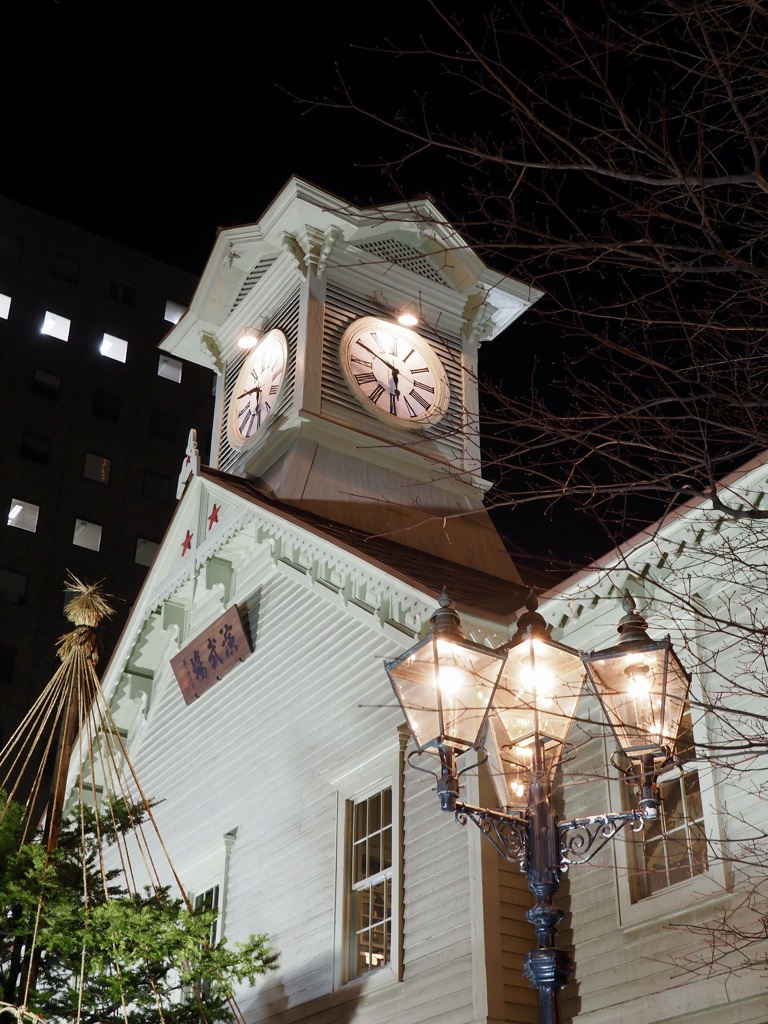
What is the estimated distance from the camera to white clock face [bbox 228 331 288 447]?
21.8 meters

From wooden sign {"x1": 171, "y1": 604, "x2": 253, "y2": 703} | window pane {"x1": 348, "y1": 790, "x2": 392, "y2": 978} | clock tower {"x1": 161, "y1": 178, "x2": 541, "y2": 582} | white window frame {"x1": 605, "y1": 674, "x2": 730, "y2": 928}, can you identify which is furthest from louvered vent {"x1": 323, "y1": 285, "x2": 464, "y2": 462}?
white window frame {"x1": 605, "y1": 674, "x2": 730, "y2": 928}

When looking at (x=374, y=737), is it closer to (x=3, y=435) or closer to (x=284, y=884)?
(x=284, y=884)

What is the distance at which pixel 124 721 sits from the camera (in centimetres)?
2117

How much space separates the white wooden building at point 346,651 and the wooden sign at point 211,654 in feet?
0.13

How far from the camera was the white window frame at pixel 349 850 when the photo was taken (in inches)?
510

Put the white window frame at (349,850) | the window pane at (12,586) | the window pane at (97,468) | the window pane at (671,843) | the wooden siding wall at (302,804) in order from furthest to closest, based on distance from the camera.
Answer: the window pane at (97,468)
the window pane at (12,586)
the white window frame at (349,850)
the wooden siding wall at (302,804)
the window pane at (671,843)

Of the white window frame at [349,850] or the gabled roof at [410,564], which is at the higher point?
the gabled roof at [410,564]

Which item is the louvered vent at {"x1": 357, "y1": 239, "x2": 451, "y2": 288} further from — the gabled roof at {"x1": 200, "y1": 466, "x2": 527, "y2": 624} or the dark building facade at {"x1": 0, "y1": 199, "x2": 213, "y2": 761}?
the dark building facade at {"x1": 0, "y1": 199, "x2": 213, "y2": 761}

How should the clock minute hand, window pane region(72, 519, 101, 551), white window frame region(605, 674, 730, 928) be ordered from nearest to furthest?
1. white window frame region(605, 674, 730, 928)
2. the clock minute hand
3. window pane region(72, 519, 101, 551)

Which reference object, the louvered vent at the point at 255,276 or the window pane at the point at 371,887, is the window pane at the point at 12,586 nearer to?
the louvered vent at the point at 255,276

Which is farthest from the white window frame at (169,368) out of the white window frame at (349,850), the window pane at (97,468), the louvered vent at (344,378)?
the white window frame at (349,850)

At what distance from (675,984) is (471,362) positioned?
14026 mm

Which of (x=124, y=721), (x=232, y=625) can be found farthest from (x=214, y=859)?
(x=124, y=721)

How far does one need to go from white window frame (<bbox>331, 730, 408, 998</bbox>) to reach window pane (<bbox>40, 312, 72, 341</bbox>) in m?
49.3
